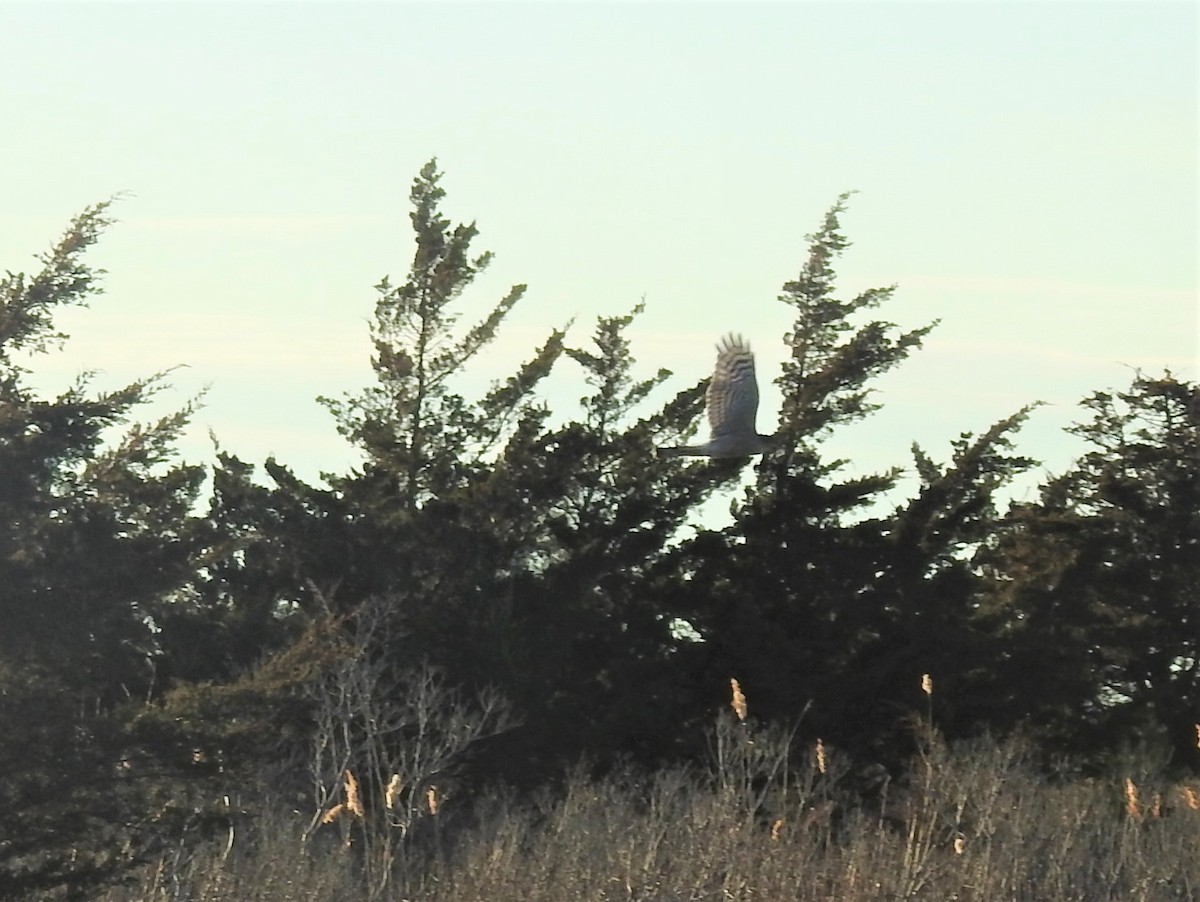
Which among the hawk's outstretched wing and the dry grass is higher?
the hawk's outstretched wing

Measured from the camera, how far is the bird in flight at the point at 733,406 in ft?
60.9

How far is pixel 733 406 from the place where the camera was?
18.9m

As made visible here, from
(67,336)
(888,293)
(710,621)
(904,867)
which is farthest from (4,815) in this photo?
(888,293)

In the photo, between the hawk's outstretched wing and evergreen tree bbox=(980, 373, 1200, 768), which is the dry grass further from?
the hawk's outstretched wing

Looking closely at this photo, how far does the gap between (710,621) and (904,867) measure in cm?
1007

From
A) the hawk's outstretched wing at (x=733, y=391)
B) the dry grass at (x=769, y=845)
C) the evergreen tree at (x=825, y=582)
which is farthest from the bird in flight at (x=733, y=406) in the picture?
the evergreen tree at (x=825, y=582)

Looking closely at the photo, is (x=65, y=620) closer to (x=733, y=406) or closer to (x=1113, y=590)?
(x=733, y=406)

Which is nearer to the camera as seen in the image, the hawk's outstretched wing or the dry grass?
the hawk's outstretched wing

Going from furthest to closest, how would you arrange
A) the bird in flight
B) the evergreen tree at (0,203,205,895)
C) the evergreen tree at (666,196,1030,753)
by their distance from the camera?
the evergreen tree at (666,196,1030,753) < the evergreen tree at (0,203,205,895) < the bird in flight

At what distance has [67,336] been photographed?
94.5ft

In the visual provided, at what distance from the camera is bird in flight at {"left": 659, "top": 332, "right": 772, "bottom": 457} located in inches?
731

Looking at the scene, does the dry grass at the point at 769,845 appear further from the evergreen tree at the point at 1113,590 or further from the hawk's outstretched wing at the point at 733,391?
the hawk's outstretched wing at the point at 733,391

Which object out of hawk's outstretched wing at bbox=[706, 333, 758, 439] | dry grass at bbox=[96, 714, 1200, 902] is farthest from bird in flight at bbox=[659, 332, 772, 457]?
dry grass at bbox=[96, 714, 1200, 902]

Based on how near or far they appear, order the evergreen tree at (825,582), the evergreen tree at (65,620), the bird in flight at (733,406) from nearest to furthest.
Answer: the bird in flight at (733,406), the evergreen tree at (65,620), the evergreen tree at (825,582)
